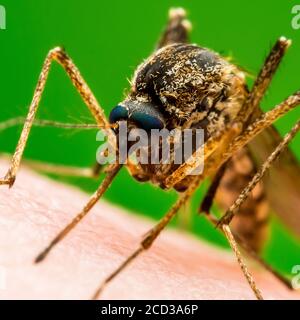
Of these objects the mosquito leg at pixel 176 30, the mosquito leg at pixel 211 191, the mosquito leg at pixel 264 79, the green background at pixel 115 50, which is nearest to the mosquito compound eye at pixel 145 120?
the mosquito leg at pixel 264 79

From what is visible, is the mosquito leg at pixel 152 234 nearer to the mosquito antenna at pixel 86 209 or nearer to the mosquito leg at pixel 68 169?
the mosquito antenna at pixel 86 209

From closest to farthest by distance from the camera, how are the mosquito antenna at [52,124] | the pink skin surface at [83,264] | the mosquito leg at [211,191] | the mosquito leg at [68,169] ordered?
1. the pink skin surface at [83,264]
2. the mosquito antenna at [52,124]
3. the mosquito leg at [211,191]
4. the mosquito leg at [68,169]

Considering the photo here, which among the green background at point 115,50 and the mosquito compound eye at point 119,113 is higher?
the mosquito compound eye at point 119,113

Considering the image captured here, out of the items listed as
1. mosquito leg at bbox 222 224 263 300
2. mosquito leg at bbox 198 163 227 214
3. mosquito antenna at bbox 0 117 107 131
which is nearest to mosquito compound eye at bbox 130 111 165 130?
mosquito antenna at bbox 0 117 107 131

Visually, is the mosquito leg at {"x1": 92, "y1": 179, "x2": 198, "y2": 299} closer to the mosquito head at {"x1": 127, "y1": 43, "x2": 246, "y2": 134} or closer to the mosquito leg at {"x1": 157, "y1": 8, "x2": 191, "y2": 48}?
the mosquito head at {"x1": 127, "y1": 43, "x2": 246, "y2": 134}

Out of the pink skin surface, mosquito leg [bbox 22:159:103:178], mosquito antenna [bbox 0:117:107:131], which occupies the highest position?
mosquito antenna [bbox 0:117:107:131]

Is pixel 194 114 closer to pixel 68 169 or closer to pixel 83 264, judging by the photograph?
pixel 83 264

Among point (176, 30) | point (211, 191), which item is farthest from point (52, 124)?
point (176, 30)
